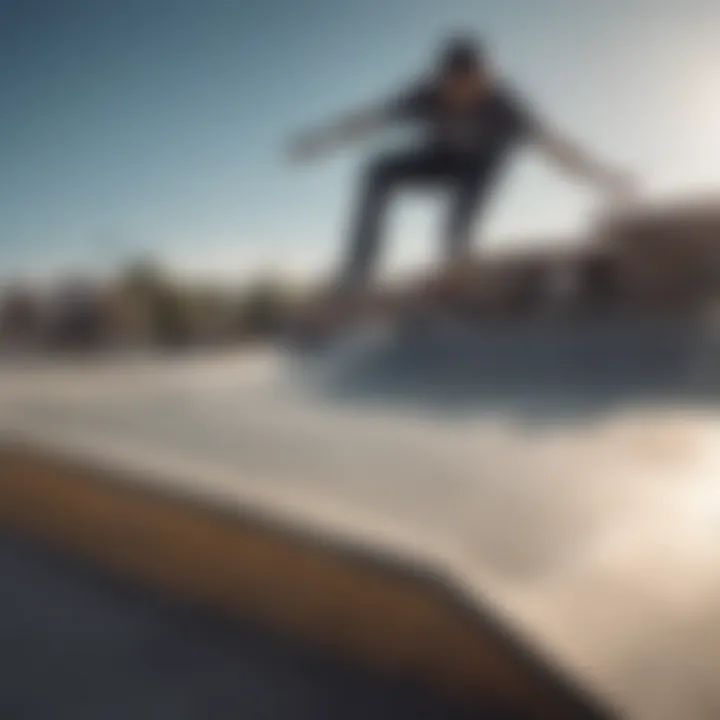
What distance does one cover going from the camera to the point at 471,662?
63 centimetres

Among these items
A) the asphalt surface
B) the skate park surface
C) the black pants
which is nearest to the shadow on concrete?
the skate park surface

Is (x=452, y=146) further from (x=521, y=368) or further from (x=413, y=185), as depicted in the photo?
(x=521, y=368)

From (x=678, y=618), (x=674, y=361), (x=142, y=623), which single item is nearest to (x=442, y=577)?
(x=678, y=618)

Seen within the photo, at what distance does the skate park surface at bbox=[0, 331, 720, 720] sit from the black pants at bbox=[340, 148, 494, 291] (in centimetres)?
17

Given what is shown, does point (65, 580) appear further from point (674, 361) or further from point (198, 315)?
point (674, 361)

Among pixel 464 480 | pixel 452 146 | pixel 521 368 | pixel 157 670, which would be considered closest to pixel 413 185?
pixel 452 146

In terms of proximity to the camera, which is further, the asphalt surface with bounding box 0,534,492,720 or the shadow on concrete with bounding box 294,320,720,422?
the shadow on concrete with bounding box 294,320,720,422

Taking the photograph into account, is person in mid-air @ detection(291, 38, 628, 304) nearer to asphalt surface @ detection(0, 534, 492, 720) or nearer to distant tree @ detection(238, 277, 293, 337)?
distant tree @ detection(238, 277, 293, 337)

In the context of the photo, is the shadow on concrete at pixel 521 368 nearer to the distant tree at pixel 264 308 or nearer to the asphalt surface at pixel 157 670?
the distant tree at pixel 264 308

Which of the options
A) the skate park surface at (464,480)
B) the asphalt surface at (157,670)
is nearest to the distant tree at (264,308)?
the skate park surface at (464,480)

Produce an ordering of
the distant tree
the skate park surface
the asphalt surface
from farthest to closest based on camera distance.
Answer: the distant tree → the asphalt surface → the skate park surface

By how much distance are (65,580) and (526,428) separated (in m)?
0.66

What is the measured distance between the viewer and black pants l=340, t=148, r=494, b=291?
47.2 inches

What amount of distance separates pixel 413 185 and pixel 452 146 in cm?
9
